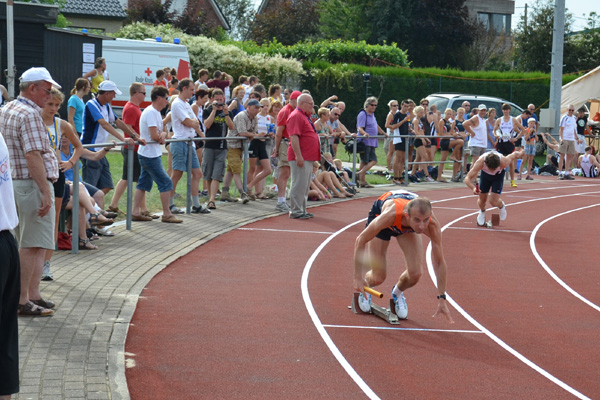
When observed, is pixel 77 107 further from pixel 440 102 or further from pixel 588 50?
pixel 588 50

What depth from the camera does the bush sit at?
34219 mm

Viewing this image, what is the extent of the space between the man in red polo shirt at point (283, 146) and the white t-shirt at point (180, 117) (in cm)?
197

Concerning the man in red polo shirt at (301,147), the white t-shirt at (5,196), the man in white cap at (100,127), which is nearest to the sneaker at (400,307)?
the man in white cap at (100,127)

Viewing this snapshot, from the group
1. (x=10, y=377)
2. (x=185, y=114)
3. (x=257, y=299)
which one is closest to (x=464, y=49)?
(x=185, y=114)

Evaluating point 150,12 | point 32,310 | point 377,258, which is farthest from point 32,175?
point 150,12

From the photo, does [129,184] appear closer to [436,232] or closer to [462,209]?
[436,232]

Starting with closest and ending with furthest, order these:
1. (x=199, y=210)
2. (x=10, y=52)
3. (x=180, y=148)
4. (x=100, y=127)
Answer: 1. (x=100, y=127)
2. (x=180, y=148)
3. (x=199, y=210)
4. (x=10, y=52)

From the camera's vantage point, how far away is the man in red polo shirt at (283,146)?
16.3 metres

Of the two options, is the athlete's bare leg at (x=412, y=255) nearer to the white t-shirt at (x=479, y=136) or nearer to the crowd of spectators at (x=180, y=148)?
the crowd of spectators at (x=180, y=148)

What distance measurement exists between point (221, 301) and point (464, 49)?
5381 centimetres

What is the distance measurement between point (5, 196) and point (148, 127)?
852cm

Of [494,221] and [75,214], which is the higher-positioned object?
[75,214]

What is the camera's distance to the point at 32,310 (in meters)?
8.18

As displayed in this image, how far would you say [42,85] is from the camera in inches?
306
